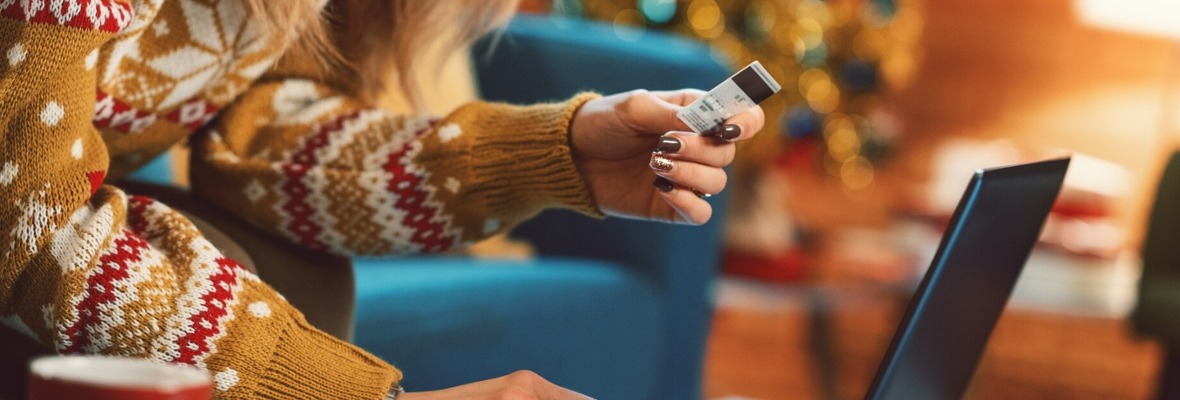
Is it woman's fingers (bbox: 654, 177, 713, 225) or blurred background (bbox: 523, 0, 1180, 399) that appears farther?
blurred background (bbox: 523, 0, 1180, 399)

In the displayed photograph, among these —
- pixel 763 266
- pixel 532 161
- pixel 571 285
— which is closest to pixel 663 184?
pixel 532 161

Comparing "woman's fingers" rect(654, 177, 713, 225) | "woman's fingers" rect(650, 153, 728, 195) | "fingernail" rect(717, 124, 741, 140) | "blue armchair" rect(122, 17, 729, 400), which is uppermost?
"fingernail" rect(717, 124, 741, 140)

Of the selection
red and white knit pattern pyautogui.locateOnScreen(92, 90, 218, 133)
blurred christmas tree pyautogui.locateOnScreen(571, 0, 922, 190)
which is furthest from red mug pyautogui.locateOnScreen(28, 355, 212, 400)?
blurred christmas tree pyautogui.locateOnScreen(571, 0, 922, 190)

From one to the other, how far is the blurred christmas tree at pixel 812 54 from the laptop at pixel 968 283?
66.5 inches

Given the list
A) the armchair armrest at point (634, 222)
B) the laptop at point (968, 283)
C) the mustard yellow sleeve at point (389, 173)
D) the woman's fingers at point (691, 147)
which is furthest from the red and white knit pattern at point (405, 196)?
the armchair armrest at point (634, 222)

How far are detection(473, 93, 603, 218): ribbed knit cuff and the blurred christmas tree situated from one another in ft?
5.11

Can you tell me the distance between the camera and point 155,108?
76cm

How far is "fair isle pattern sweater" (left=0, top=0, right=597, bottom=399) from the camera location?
1.99 ft

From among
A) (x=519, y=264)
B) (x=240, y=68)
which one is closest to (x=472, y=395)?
(x=240, y=68)

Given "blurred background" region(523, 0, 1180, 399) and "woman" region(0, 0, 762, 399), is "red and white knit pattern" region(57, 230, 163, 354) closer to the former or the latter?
"woman" region(0, 0, 762, 399)

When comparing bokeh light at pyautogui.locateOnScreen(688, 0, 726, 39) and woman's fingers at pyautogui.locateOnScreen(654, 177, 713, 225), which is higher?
bokeh light at pyautogui.locateOnScreen(688, 0, 726, 39)

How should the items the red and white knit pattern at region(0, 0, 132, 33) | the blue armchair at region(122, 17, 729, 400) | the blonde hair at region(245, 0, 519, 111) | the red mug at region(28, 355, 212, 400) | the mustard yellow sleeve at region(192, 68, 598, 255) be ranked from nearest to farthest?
the red mug at region(28, 355, 212, 400) → the red and white knit pattern at region(0, 0, 132, 33) → the mustard yellow sleeve at region(192, 68, 598, 255) → the blonde hair at region(245, 0, 519, 111) → the blue armchair at region(122, 17, 729, 400)

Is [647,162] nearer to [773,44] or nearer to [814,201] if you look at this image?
[773,44]

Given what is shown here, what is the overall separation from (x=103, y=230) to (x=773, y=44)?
2.10m
